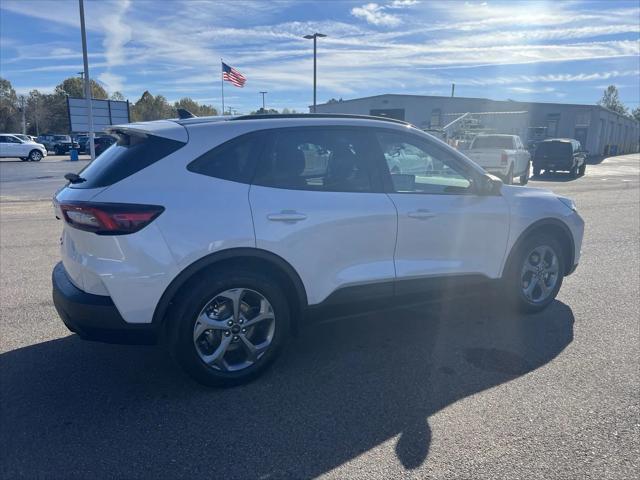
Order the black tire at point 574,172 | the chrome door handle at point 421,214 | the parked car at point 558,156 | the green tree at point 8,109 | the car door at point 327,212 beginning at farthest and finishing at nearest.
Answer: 1. the green tree at point 8,109
2. the black tire at point 574,172
3. the parked car at point 558,156
4. the chrome door handle at point 421,214
5. the car door at point 327,212

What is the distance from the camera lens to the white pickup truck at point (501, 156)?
711 inches

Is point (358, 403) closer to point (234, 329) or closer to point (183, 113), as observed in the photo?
point (234, 329)

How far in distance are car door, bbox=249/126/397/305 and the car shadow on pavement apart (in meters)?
0.63

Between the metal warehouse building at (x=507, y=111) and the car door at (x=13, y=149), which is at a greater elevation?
the metal warehouse building at (x=507, y=111)

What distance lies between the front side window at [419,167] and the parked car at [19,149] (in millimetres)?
36899

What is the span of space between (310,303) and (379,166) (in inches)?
47.3

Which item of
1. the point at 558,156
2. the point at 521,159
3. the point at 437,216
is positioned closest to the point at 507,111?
the point at 558,156

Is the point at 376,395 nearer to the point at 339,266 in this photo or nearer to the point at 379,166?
the point at 339,266

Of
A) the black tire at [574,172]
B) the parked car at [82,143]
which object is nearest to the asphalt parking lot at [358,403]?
the black tire at [574,172]

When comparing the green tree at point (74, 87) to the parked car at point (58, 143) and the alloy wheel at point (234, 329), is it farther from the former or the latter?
the alloy wheel at point (234, 329)

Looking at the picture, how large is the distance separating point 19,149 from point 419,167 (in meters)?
37.1

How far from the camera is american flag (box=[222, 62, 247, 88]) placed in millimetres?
22141

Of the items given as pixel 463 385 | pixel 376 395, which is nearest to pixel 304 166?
pixel 376 395

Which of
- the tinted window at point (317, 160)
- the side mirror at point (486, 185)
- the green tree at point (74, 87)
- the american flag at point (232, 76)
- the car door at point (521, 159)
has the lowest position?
the car door at point (521, 159)
